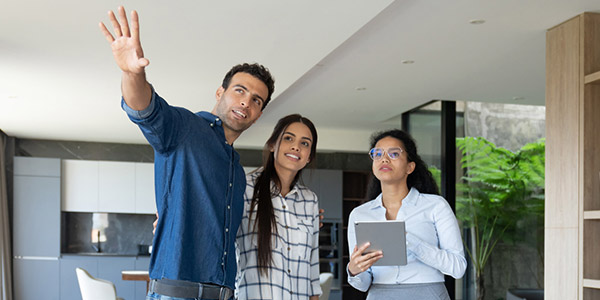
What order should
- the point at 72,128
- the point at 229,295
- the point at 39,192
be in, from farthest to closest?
the point at 39,192
the point at 72,128
the point at 229,295

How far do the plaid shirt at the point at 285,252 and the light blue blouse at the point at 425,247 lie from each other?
0.34 metres

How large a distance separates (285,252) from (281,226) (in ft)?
0.31

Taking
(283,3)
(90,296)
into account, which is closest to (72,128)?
(90,296)

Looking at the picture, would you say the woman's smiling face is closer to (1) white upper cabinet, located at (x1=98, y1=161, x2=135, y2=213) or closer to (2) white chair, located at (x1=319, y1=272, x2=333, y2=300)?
(2) white chair, located at (x1=319, y1=272, x2=333, y2=300)

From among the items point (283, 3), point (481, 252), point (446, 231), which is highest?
point (283, 3)

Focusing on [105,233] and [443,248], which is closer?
[443,248]

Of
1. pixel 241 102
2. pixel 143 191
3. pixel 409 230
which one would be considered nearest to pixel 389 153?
pixel 409 230

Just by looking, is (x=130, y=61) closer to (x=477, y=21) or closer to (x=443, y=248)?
(x=443, y=248)

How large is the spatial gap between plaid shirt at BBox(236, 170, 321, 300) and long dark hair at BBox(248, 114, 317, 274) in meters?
0.02

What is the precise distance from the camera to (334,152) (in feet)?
34.9

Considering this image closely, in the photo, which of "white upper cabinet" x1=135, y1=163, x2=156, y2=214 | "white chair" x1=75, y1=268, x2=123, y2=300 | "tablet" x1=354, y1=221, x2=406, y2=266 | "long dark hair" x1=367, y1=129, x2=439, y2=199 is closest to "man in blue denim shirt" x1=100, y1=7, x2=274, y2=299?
"tablet" x1=354, y1=221, x2=406, y2=266

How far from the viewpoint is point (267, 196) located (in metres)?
2.37

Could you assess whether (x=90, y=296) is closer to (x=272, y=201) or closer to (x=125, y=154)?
(x=125, y=154)

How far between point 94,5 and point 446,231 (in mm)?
2372
